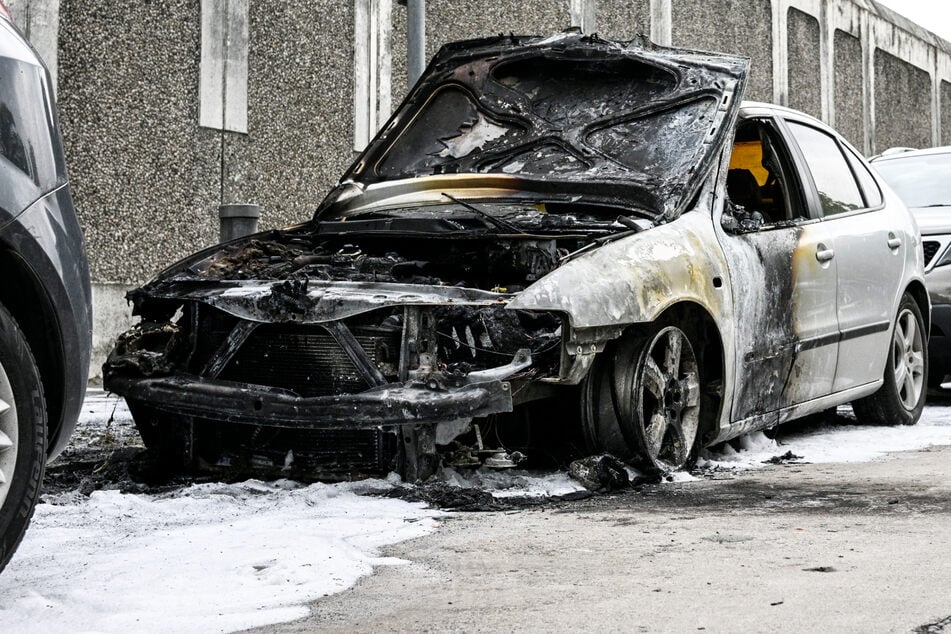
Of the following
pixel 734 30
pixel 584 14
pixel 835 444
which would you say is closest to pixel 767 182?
pixel 835 444

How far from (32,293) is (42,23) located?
24.6 ft

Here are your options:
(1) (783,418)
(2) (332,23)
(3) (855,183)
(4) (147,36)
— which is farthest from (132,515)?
(2) (332,23)

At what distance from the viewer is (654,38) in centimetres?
1908

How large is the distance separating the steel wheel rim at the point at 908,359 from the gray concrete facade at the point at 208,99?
6.27 m

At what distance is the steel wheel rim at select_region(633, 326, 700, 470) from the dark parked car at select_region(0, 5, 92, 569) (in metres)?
2.41

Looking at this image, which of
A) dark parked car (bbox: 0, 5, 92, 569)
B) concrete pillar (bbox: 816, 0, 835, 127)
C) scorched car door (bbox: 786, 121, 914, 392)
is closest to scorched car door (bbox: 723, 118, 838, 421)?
scorched car door (bbox: 786, 121, 914, 392)

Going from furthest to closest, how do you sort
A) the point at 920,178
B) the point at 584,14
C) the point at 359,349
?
the point at 584,14 < the point at 920,178 < the point at 359,349

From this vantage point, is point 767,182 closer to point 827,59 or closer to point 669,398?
point 669,398

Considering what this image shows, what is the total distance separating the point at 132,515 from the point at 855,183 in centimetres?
447

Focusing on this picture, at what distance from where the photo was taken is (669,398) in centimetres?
571

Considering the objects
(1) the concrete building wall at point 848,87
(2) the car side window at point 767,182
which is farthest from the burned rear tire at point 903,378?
(1) the concrete building wall at point 848,87

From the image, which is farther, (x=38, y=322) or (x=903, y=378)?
→ (x=903, y=378)

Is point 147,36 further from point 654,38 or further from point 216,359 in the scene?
point 654,38

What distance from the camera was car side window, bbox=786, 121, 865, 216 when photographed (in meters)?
7.06
